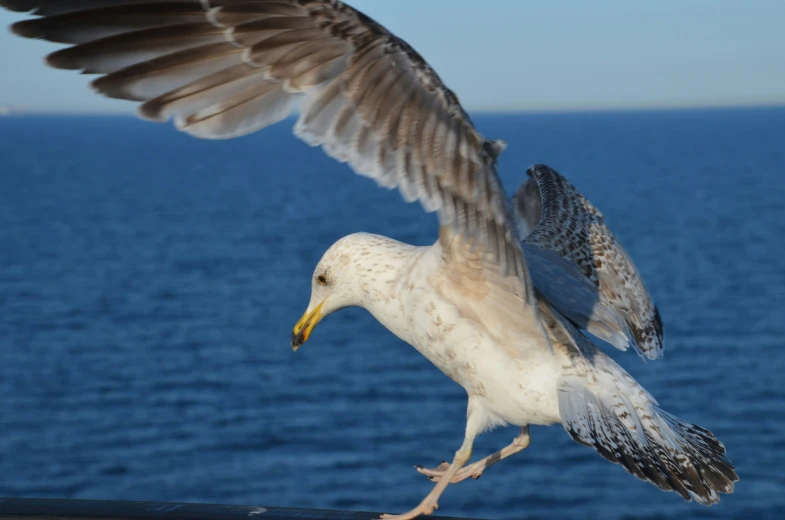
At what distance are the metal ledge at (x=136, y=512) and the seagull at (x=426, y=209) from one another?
78 centimetres

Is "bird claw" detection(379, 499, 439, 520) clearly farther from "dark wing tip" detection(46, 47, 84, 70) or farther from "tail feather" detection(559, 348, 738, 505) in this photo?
"dark wing tip" detection(46, 47, 84, 70)

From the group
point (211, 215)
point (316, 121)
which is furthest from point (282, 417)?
point (211, 215)

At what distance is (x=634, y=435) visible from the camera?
398 cm

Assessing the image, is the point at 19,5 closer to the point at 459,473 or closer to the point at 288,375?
the point at 459,473

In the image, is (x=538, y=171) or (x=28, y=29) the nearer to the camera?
(x=28, y=29)

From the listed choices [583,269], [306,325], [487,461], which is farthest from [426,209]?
[583,269]

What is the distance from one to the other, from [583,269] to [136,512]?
8.59 feet

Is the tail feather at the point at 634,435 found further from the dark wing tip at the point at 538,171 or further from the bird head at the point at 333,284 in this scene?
the dark wing tip at the point at 538,171

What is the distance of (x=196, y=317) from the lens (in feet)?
97.5

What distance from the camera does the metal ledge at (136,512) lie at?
2.87 m

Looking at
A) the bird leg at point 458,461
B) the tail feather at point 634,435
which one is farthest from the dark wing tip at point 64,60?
the tail feather at point 634,435

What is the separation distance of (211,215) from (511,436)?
40.2 metres

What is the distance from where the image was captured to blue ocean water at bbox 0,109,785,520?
17234mm

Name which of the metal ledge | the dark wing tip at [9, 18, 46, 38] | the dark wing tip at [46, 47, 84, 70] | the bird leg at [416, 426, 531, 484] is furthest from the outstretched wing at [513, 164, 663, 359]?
the dark wing tip at [9, 18, 46, 38]
